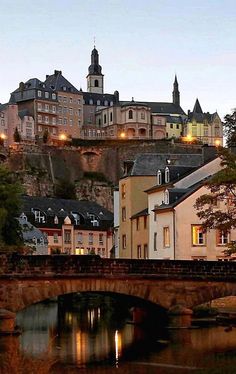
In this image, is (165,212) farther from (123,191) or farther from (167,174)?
(123,191)

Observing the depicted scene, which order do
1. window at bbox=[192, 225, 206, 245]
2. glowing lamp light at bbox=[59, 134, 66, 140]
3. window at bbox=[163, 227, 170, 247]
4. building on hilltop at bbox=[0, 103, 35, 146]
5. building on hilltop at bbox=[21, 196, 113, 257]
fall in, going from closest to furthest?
window at bbox=[192, 225, 206, 245], window at bbox=[163, 227, 170, 247], building on hilltop at bbox=[21, 196, 113, 257], building on hilltop at bbox=[0, 103, 35, 146], glowing lamp light at bbox=[59, 134, 66, 140]

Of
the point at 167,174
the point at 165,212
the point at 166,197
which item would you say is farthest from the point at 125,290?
the point at 167,174

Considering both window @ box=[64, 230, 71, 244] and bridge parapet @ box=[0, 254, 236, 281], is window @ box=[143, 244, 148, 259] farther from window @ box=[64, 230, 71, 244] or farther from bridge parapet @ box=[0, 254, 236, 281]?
window @ box=[64, 230, 71, 244]

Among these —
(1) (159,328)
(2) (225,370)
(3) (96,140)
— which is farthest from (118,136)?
(2) (225,370)

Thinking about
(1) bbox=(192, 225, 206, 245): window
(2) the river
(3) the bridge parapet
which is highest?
(1) bbox=(192, 225, 206, 245): window

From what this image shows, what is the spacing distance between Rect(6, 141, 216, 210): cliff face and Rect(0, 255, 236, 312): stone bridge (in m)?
113

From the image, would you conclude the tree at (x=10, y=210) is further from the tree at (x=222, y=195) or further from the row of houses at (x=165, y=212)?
the tree at (x=222, y=195)

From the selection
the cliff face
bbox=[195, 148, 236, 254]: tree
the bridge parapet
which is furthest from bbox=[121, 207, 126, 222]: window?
the cliff face

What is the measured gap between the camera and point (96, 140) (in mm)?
191750

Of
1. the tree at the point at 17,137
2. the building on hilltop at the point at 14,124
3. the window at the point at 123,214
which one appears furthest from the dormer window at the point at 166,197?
the building on hilltop at the point at 14,124

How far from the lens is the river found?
35.8 m

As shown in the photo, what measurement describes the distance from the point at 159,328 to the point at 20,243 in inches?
690

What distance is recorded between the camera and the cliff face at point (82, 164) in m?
168

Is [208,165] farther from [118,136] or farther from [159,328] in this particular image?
[118,136]
